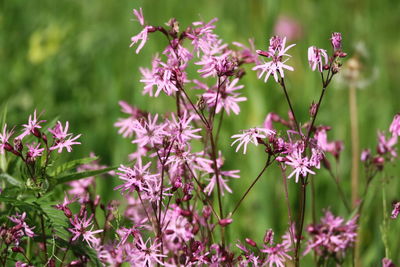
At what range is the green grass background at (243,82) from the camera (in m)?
→ 3.25

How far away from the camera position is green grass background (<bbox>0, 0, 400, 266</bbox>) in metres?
3.25

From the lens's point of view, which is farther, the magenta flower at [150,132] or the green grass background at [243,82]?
the green grass background at [243,82]

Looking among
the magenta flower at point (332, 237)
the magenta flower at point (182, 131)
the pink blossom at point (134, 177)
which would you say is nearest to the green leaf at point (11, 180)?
the pink blossom at point (134, 177)

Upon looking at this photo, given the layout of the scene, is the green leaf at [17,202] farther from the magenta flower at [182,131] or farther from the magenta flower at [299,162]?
the magenta flower at [299,162]

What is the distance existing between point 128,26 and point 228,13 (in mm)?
1114

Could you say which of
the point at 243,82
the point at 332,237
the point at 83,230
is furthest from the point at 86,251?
the point at 243,82

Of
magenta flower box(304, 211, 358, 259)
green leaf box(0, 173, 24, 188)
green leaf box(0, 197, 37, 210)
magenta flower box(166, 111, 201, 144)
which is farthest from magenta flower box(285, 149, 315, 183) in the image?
green leaf box(0, 173, 24, 188)

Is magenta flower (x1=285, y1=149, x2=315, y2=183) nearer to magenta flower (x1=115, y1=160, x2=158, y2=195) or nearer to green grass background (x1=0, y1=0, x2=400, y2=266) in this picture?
magenta flower (x1=115, y1=160, x2=158, y2=195)

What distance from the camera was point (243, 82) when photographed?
3693 mm

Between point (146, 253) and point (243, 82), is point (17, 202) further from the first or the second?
point (243, 82)

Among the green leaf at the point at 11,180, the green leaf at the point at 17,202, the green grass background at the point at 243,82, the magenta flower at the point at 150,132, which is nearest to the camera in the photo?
the green leaf at the point at 17,202

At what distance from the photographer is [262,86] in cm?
354

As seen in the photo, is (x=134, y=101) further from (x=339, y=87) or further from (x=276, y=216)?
(x=339, y=87)

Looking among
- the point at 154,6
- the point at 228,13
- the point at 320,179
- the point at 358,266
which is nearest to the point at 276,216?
the point at 320,179
